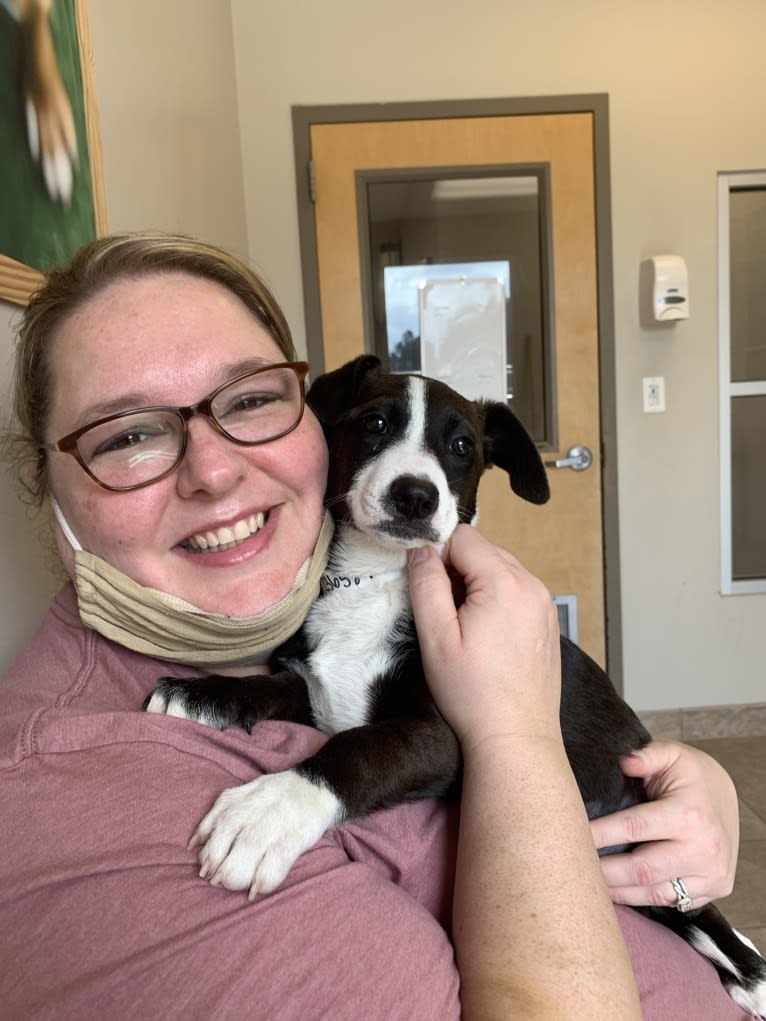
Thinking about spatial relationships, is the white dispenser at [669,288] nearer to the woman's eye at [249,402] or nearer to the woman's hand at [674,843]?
the woman's hand at [674,843]

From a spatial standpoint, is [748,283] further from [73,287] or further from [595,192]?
[73,287]

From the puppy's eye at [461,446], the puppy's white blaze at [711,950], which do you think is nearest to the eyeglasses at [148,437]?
the puppy's eye at [461,446]

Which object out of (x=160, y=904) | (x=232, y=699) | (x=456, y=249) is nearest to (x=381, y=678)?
(x=232, y=699)

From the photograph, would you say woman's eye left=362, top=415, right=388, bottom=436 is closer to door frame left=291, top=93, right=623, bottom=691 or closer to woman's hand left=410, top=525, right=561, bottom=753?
woman's hand left=410, top=525, right=561, bottom=753

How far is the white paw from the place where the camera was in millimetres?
678

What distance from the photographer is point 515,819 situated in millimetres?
772

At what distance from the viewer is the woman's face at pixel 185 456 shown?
2.92ft

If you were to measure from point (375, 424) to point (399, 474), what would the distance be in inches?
6.8

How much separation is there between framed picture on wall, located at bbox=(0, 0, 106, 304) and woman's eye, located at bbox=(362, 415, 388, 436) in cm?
59

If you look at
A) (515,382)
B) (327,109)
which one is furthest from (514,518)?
(327,109)

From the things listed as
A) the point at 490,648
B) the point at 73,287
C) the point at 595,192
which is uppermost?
the point at 595,192

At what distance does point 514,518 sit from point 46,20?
2.65m

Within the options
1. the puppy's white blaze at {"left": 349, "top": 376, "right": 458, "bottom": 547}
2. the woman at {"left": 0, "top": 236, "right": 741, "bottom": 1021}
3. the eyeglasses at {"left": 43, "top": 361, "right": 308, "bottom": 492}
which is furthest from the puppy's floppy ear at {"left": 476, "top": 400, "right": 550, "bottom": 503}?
the eyeglasses at {"left": 43, "top": 361, "right": 308, "bottom": 492}

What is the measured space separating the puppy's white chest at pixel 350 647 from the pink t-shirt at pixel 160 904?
35cm
